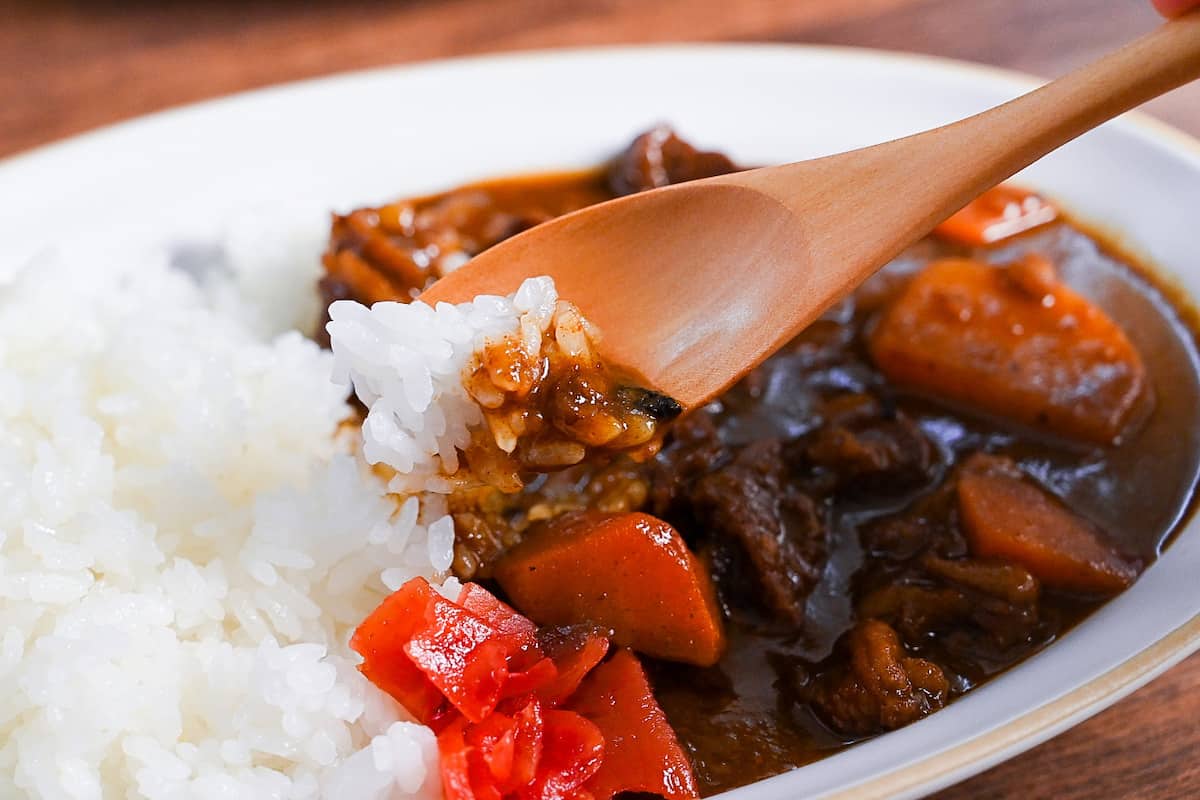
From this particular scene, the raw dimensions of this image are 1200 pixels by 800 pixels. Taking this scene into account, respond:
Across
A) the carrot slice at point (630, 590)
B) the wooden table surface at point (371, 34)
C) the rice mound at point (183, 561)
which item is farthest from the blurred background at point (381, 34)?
the carrot slice at point (630, 590)

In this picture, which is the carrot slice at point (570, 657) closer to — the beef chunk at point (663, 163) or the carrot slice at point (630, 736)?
the carrot slice at point (630, 736)

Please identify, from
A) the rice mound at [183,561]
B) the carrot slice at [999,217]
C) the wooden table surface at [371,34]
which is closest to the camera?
the rice mound at [183,561]

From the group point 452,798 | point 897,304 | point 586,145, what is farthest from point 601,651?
point 586,145

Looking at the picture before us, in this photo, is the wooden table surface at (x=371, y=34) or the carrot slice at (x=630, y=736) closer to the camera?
the carrot slice at (x=630, y=736)

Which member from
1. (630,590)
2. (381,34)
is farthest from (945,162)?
(381,34)

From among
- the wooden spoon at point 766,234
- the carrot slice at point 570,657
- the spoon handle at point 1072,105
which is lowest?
the carrot slice at point 570,657

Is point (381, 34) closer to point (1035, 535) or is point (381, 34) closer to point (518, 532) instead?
point (518, 532)

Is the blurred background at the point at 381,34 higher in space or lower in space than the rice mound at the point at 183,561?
higher

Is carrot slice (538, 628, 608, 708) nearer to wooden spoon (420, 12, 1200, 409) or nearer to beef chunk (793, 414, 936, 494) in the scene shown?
wooden spoon (420, 12, 1200, 409)

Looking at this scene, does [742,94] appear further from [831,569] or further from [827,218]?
[831,569]

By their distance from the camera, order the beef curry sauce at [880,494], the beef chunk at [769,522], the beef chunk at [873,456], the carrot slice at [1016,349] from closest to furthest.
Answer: the beef curry sauce at [880,494] → the beef chunk at [769,522] → the beef chunk at [873,456] → the carrot slice at [1016,349]

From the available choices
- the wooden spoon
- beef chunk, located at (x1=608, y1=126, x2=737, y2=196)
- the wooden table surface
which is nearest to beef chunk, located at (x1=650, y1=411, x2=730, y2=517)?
the wooden spoon
